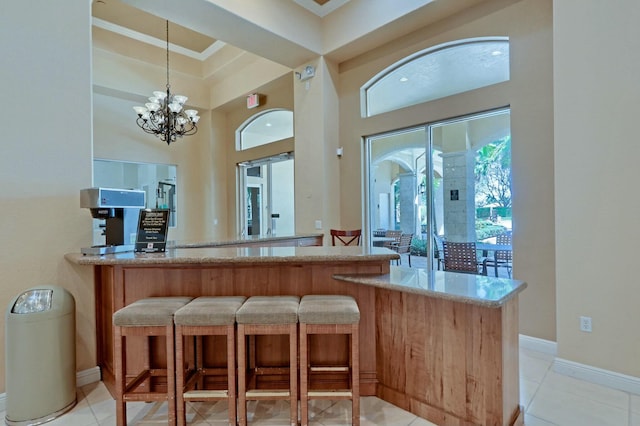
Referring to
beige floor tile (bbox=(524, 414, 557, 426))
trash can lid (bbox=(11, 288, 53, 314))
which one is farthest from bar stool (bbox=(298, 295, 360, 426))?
trash can lid (bbox=(11, 288, 53, 314))

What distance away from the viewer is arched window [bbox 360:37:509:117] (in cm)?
363

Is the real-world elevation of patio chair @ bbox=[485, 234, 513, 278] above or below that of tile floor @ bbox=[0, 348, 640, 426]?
above

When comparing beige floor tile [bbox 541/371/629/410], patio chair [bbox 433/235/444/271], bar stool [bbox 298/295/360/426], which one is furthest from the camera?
patio chair [bbox 433/235/444/271]

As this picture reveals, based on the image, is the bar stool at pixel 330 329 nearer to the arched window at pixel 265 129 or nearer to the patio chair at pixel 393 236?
the patio chair at pixel 393 236

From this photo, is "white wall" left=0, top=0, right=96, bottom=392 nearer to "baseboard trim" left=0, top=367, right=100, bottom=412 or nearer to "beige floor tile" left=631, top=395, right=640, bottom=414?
"baseboard trim" left=0, top=367, right=100, bottom=412

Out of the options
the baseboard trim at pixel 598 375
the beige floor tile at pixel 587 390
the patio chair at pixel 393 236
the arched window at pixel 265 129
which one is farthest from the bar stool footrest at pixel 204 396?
the arched window at pixel 265 129

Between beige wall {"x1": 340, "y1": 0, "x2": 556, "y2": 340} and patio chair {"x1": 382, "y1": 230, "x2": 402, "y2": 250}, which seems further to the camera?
patio chair {"x1": 382, "y1": 230, "x2": 402, "y2": 250}

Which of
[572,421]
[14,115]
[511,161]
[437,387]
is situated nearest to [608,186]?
[511,161]

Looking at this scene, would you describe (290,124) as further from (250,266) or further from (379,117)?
Result: (250,266)

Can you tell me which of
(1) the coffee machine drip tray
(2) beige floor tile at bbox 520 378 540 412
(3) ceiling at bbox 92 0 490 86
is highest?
(3) ceiling at bbox 92 0 490 86

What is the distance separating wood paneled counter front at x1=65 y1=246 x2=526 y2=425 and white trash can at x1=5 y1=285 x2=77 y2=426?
327 millimetres

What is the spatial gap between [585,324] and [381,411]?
69.5 inches

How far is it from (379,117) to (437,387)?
141 inches

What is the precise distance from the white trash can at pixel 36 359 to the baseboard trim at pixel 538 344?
3.86 m
